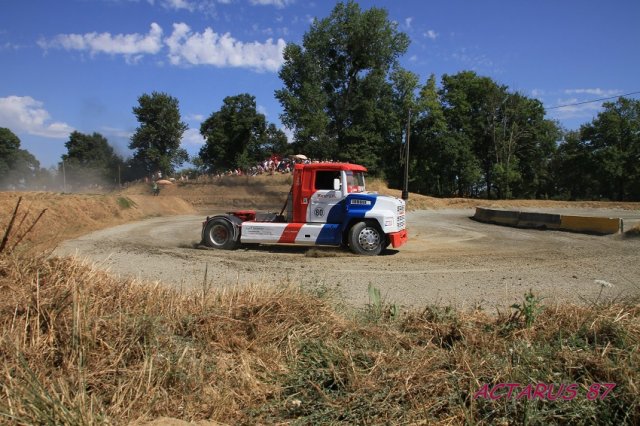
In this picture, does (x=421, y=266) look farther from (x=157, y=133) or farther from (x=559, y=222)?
(x=157, y=133)

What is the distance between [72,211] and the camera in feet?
69.8

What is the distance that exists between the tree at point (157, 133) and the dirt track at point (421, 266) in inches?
2016

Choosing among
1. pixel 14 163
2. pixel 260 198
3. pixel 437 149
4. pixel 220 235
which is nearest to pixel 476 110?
pixel 437 149

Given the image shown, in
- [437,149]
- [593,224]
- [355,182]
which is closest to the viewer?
[355,182]

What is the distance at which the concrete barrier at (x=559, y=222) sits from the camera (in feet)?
56.9

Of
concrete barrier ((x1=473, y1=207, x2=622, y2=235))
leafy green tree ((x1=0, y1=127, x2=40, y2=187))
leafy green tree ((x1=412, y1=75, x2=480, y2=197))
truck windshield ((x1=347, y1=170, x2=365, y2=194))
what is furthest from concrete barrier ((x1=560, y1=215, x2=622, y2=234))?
leafy green tree ((x1=0, y1=127, x2=40, y2=187))

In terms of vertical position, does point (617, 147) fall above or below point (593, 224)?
above

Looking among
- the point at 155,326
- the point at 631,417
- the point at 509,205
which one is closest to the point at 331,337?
the point at 155,326

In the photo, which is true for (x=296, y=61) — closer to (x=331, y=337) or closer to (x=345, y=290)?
(x=345, y=290)

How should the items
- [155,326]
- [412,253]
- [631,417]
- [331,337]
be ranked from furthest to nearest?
[412,253], [331,337], [155,326], [631,417]

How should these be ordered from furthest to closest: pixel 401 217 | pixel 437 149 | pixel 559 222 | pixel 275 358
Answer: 1. pixel 437 149
2. pixel 559 222
3. pixel 401 217
4. pixel 275 358

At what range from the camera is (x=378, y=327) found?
15.4ft

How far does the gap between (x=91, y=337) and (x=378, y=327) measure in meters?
2.59

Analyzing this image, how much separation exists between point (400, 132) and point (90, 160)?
5322 centimetres
